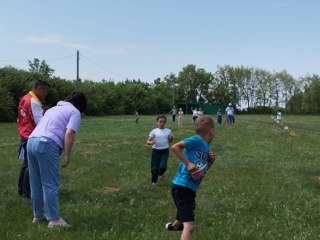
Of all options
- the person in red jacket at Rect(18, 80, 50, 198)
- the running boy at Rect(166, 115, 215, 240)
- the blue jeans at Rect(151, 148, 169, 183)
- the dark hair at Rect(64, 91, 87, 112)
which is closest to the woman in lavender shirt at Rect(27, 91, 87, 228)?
the dark hair at Rect(64, 91, 87, 112)

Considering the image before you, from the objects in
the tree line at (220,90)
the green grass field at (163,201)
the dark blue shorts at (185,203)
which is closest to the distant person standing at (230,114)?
the green grass field at (163,201)

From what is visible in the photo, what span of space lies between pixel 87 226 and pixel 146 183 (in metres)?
4.71

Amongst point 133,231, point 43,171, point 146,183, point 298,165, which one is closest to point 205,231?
point 133,231

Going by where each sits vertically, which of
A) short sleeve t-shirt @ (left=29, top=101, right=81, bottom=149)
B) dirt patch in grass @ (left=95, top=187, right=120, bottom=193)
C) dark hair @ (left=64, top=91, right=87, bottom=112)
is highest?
dark hair @ (left=64, top=91, right=87, bottom=112)

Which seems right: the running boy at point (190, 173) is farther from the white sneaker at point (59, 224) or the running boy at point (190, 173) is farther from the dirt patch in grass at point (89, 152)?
the dirt patch in grass at point (89, 152)

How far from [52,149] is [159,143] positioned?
486 cm

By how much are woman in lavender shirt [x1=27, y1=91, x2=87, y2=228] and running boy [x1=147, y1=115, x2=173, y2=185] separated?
454 cm

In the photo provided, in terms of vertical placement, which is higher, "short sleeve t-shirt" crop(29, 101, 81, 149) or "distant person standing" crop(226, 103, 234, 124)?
"short sleeve t-shirt" crop(29, 101, 81, 149)

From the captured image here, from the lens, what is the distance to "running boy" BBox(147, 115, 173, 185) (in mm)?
11258

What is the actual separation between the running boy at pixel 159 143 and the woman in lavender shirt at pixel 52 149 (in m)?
4.54

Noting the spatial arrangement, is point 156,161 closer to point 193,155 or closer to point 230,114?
point 193,155

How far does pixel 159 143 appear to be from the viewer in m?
11.2

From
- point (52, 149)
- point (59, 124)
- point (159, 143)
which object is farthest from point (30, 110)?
point (159, 143)

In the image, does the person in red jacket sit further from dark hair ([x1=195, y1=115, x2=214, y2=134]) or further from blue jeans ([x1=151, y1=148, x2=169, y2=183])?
dark hair ([x1=195, y1=115, x2=214, y2=134])
